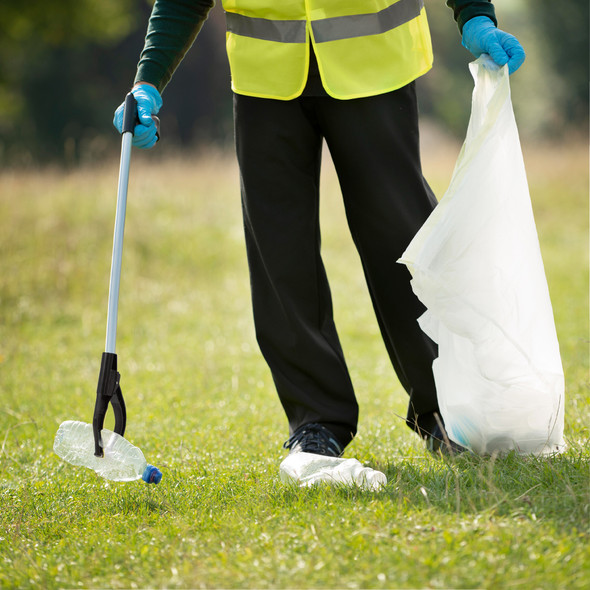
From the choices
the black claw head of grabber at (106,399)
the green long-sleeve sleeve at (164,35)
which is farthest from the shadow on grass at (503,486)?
the green long-sleeve sleeve at (164,35)

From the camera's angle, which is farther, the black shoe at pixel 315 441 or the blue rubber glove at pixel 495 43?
the black shoe at pixel 315 441

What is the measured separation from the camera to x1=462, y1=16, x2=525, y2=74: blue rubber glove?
210 centimetres

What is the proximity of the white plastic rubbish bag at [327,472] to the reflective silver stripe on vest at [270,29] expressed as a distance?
1175 millimetres

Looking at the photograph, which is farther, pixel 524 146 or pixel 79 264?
pixel 524 146

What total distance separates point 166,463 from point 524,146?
11025 millimetres

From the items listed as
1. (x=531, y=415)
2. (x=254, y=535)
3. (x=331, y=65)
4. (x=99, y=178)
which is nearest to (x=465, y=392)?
(x=531, y=415)

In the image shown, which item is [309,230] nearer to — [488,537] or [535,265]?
[535,265]

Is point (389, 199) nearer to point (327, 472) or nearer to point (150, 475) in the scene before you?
point (327, 472)

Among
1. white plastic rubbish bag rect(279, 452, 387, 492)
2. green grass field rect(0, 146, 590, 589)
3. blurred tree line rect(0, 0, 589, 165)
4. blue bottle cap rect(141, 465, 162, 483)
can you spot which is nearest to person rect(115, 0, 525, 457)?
white plastic rubbish bag rect(279, 452, 387, 492)

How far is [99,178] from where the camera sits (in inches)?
351

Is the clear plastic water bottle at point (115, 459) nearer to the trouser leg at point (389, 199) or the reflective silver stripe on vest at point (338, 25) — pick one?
the trouser leg at point (389, 199)

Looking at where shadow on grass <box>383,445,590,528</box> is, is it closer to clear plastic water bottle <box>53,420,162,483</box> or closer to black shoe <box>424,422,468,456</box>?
black shoe <box>424,422,468,456</box>

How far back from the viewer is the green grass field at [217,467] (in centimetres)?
153

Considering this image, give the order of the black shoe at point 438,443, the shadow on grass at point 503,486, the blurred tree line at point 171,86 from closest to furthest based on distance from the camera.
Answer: the shadow on grass at point 503,486 → the black shoe at point 438,443 → the blurred tree line at point 171,86
